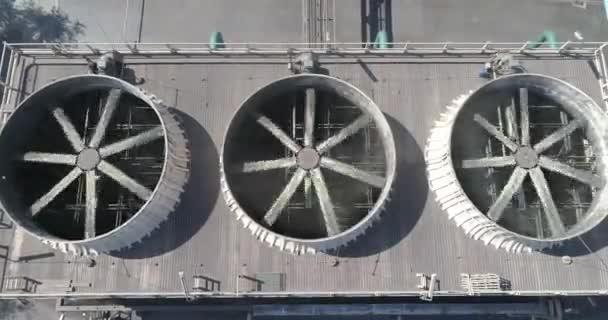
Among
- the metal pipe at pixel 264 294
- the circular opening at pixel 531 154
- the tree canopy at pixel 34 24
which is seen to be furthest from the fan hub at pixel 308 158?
the tree canopy at pixel 34 24

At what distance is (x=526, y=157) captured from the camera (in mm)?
26156

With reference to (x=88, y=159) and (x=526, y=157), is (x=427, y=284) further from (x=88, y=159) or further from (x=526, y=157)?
(x=88, y=159)

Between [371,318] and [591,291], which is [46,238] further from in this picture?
[591,291]

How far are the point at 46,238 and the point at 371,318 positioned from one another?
64.9 ft

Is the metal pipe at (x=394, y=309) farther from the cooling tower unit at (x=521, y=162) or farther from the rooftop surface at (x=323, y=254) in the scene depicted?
the cooling tower unit at (x=521, y=162)

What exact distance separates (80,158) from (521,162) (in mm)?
24575

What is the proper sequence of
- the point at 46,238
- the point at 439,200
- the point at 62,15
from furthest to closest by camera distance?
the point at 62,15
the point at 439,200
the point at 46,238

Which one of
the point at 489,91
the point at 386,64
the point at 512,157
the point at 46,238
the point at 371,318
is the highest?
the point at 386,64

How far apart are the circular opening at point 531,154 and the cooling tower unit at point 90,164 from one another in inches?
672

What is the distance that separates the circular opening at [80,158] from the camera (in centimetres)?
2575

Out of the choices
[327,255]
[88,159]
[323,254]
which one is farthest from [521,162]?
[88,159]

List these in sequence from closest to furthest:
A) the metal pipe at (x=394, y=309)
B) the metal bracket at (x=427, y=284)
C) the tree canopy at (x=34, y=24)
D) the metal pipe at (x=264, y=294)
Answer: the metal bracket at (x=427, y=284), the metal pipe at (x=264, y=294), the metal pipe at (x=394, y=309), the tree canopy at (x=34, y=24)

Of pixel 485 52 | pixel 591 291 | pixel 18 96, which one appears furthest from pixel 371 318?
pixel 18 96

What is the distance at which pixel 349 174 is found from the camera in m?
25.8
